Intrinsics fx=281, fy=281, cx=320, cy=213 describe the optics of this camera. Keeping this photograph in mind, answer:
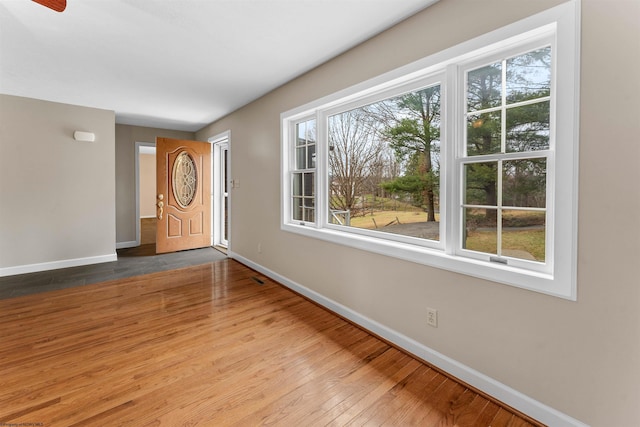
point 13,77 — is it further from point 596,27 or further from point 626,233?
point 626,233

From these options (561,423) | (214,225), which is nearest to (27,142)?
(214,225)

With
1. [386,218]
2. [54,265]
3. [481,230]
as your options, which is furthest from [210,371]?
[54,265]

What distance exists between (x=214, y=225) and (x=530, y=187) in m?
5.60

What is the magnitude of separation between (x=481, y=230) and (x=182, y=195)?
17.1 ft

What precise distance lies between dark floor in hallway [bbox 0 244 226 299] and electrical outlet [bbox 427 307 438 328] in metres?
3.82

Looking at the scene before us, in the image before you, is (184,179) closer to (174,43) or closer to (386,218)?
(174,43)

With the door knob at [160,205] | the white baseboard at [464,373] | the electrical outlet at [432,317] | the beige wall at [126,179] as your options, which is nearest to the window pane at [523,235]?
the electrical outlet at [432,317]

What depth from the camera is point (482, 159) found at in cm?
178

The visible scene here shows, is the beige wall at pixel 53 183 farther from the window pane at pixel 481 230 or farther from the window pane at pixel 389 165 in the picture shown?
the window pane at pixel 481 230

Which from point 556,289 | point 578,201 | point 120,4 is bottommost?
point 556,289

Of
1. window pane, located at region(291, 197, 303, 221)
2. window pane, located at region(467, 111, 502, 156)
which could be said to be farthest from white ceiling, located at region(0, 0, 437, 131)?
window pane, located at region(291, 197, 303, 221)

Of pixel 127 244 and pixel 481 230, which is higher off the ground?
pixel 481 230

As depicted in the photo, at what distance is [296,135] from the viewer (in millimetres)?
3539

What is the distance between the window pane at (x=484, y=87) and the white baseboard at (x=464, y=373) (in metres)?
1.69
